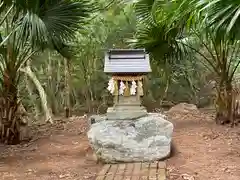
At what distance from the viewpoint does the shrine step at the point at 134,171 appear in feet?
16.6

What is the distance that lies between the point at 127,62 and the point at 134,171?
214cm

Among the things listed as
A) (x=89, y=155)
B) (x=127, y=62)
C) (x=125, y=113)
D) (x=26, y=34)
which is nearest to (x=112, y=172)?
(x=89, y=155)

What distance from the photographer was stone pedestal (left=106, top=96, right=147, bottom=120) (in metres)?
6.70

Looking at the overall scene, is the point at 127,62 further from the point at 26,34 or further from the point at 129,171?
the point at 129,171

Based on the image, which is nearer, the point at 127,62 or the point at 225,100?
the point at 127,62

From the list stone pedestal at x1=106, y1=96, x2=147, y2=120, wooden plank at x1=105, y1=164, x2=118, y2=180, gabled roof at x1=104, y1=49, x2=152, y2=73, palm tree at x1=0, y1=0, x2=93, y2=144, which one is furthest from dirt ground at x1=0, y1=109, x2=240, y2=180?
gabled roof at x1=104, y1=49, x2=152, y2=73

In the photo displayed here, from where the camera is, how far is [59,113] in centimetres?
1655

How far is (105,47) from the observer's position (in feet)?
48.3

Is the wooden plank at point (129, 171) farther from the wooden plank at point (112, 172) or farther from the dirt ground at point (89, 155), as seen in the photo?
the dirt ground at point (89, 155)

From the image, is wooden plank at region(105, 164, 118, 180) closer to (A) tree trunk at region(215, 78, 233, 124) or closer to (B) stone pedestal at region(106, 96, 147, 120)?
(B) stone pedestal at region(106, 96, 147, 120)

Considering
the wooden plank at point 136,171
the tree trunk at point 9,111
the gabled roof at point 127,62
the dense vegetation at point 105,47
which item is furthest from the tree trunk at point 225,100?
the tree trunk at point 9,111

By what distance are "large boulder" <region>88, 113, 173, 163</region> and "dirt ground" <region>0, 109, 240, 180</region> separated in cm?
23

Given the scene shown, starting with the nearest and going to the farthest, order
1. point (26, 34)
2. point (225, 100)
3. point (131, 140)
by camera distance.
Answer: point (26, 34), point (131, 140), point (225, 100)

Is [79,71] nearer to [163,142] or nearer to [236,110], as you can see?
[236,110]
